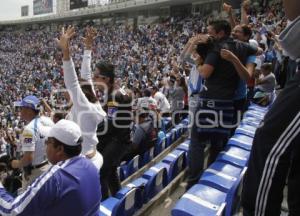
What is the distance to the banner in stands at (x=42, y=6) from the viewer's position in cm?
4736

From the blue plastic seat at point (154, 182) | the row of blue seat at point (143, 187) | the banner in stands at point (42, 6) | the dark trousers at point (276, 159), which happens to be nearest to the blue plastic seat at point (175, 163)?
the row of blue seat at point (143, 187)

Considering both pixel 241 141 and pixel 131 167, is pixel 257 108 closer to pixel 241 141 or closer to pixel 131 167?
pixel 241 141

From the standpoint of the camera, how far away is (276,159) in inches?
46.8

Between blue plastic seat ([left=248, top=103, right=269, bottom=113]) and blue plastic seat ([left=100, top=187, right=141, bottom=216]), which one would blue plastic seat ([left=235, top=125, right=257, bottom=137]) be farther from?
blue plastic seat ([left=100, top=187, right=141, bottom=216])

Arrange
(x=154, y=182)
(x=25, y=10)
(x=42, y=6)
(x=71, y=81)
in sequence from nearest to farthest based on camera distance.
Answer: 1. (x=71, y=81)
2. (x=154, y=182)
3. (x=42, y=6)
4. (x=25, y=10)

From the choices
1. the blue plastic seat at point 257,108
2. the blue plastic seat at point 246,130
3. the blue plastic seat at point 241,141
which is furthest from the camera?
the blue plastic seat at point 257,108

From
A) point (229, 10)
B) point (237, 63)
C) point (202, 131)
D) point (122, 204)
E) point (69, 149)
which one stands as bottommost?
point (122, 204)

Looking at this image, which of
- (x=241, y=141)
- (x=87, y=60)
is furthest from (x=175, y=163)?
(x=87, y=60)

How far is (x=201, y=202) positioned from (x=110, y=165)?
1167mm

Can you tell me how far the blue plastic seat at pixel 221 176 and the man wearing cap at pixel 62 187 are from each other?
1.11 metres

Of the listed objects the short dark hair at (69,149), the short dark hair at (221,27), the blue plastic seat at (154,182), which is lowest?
the blue plastic seat at (154,182)

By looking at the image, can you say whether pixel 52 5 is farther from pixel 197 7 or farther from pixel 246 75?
pixel 246 75

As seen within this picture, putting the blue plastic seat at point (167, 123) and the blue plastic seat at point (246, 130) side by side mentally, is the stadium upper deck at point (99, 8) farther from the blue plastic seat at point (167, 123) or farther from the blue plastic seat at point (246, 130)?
the blue plastic seat at point (246, 130)

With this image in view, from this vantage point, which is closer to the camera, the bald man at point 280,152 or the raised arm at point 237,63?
the bald man at point 280,152
